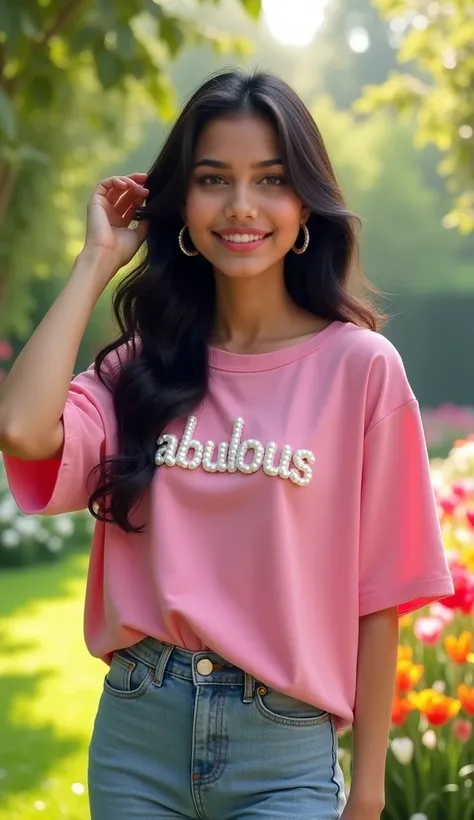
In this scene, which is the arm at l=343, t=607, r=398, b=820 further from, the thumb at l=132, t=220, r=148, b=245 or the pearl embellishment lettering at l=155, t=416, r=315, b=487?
the thumb at l=132, t=220, r=148, b=245

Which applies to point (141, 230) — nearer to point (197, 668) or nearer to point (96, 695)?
point (197, 668)

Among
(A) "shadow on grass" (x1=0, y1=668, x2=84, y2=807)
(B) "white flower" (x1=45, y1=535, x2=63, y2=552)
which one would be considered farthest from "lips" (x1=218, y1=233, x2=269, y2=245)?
(B) "white flower" (x1=45, y1=535, x2=63, y2=552)

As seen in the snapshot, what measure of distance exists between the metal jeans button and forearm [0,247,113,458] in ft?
1.39

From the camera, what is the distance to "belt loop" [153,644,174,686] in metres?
1.77

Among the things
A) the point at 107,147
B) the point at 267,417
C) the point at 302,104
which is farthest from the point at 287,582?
the point at 107,147

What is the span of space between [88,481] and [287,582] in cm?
40

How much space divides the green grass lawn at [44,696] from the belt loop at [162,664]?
1.92 meters

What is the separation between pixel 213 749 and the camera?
1.72 m

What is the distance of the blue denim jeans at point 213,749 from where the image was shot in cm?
171

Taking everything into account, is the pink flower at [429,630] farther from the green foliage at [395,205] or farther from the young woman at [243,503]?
the green foliage at [395,205]

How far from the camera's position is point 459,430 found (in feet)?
53.0

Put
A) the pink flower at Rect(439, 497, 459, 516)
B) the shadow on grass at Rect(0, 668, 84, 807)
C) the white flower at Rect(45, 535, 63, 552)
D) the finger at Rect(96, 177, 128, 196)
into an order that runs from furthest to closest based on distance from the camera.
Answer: the white flower at Rect(45, 535, 63, 552), the shadow on grass at Rect(0, 668, 84, 807), the pink flower at Rect(439, 497, 459, 516), the finger at Rect(96, 177, 128, 196)

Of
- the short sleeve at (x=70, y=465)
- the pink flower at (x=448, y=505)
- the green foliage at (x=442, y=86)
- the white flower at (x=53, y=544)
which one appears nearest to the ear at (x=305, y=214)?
the short sleeve at (x=70, y=465)

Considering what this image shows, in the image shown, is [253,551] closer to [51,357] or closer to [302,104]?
[51,357]
